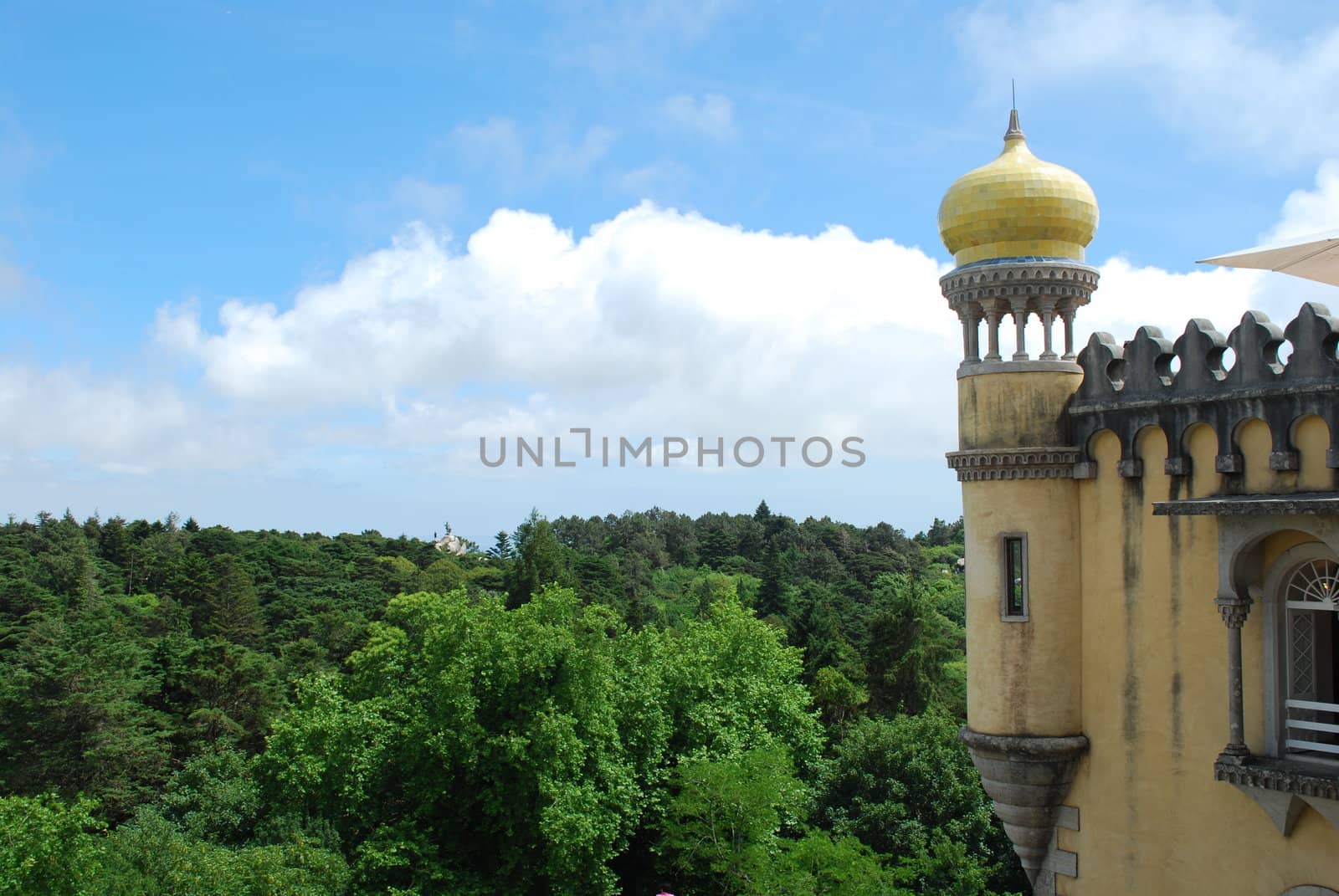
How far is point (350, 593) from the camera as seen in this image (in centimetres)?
7481

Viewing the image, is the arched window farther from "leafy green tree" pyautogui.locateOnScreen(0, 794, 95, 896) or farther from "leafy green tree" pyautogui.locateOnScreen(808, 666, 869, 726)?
"leafy green tree" pyautogui.locateOnScreen(808, 666, 869, 726)

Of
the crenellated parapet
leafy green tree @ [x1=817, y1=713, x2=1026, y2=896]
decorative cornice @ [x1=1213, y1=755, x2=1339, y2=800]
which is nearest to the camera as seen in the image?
decorative cornice @ [x1=1213, y1=755, x2=1339, y2=800]

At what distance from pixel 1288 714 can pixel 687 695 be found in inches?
847

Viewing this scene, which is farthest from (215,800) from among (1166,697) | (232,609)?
(232,609)

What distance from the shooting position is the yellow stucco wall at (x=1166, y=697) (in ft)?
33.9

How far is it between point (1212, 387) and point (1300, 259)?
1.56 meters

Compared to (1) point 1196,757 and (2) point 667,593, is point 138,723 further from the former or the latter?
(2) point 667,593

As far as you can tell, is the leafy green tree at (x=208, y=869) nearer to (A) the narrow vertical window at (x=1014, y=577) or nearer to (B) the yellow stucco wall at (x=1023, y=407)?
(A) the narrow vertical window at (x=1014, y=577)

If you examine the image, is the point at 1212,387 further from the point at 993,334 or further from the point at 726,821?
the point at 726,821

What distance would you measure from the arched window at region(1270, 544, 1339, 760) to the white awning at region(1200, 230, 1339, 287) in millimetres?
3002

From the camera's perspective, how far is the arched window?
1004 centimetres

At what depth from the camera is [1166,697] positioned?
11281mm

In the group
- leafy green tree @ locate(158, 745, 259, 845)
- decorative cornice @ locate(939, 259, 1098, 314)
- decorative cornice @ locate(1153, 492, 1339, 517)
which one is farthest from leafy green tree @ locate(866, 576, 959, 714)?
decorative cornice @ locate(1153, 492, 1339, 517)

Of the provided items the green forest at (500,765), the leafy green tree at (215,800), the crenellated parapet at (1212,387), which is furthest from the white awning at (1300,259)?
the leafy green tree at (215,800)
